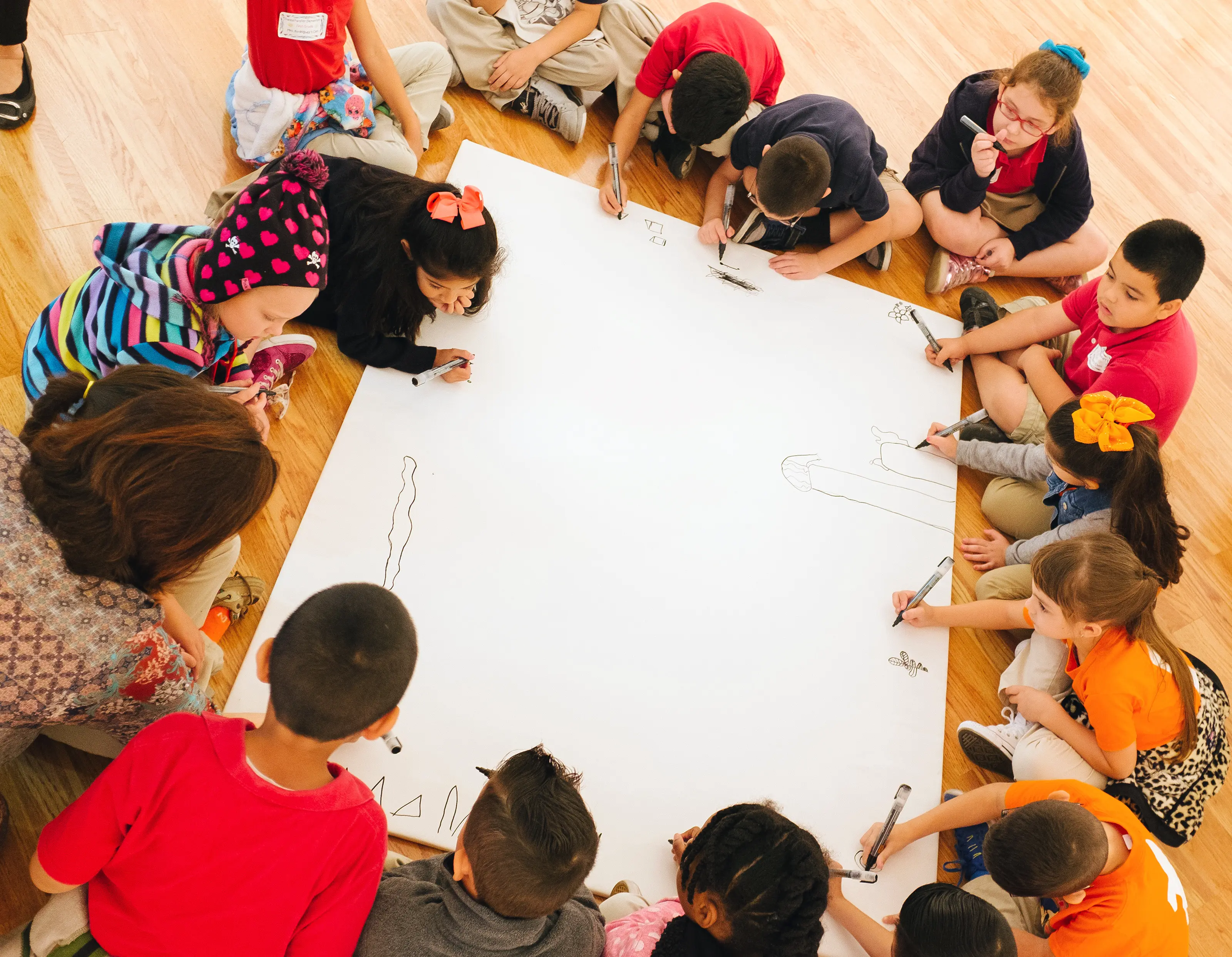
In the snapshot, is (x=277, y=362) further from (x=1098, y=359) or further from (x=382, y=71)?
(x=1098, y=359)

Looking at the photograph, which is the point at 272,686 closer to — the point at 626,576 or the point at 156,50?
the point at 626,576

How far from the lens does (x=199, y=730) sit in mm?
958

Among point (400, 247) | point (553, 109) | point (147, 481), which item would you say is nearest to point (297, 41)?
point (400, 247)

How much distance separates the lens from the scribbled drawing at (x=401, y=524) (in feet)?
4.64

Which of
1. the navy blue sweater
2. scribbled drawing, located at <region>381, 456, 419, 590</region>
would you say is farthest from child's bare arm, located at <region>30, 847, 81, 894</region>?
the navy blue sweater

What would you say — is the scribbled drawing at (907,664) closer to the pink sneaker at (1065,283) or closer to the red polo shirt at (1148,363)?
the red polo shirt at (1148,363)

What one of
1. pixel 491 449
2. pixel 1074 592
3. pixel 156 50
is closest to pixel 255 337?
pixel 491 449

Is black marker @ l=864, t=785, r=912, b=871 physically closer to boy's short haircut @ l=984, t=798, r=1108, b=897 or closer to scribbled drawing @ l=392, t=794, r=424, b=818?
boy's short haircut @ l=984, t=798, r=1108, b=897

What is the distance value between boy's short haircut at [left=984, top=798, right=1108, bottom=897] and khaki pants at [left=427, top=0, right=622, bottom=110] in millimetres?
1641

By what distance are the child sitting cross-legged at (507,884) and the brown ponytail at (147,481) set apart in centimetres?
42

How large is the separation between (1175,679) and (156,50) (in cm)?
221

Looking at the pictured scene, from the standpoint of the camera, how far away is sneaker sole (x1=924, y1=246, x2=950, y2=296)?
2049 mm

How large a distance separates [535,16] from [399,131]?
425mm

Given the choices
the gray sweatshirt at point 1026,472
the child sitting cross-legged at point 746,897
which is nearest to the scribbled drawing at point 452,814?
the child sitting cross-legged at point 746,897
